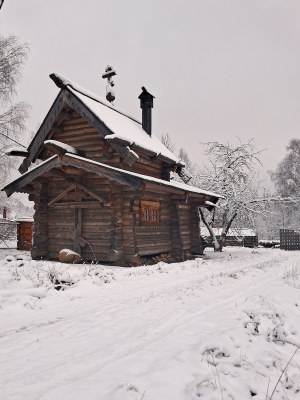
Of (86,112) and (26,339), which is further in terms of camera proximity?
(86,112)

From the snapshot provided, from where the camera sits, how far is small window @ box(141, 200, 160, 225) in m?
11.8

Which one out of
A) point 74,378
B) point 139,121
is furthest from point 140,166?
point 74,378

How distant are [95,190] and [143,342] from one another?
8.55 metres

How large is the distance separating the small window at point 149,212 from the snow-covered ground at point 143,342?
565 centimetres

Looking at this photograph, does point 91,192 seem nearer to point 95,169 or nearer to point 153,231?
point 95,169

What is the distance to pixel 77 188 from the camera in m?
11.5

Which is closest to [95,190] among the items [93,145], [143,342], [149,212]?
[93,145]

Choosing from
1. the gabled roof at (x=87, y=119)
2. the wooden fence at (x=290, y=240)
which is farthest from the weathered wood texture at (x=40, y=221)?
the wooden fence at (x=290, y=240)

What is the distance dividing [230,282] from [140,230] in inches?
197

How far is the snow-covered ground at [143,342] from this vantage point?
2.42 m

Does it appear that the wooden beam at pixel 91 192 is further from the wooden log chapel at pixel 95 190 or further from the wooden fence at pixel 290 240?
the wooden fence at pixel 290 240

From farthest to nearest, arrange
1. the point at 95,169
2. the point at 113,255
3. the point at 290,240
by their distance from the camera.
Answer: the point at 290,240 → the point at 113,255 → the point at 95,169

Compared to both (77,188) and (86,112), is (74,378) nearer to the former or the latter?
(77,188)

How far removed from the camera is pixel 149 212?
1241 centimetres
